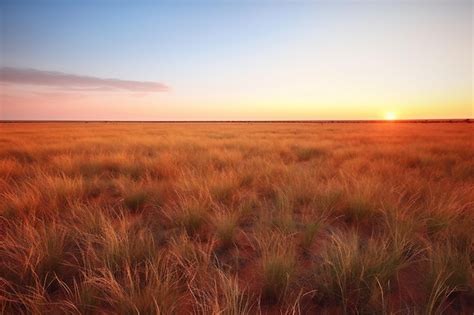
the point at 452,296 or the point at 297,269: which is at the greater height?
the point at 297,269

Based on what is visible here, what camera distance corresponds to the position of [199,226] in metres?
3.50

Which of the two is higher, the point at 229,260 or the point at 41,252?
the point at 41,252

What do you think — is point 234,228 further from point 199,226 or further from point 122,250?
point 122,250

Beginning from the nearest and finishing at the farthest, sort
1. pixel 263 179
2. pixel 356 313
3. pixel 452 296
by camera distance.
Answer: pixel 356 313 → pixel 452 296 → pixel 263 179

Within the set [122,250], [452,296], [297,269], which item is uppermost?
[122,250]

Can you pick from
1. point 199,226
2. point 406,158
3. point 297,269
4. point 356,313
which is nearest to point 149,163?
point 199,226

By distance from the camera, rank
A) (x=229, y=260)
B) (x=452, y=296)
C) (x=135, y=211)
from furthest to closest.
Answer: (x=135, y=211) → (x=229, y=260) → (x=452, y=296)

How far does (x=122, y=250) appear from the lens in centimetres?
259

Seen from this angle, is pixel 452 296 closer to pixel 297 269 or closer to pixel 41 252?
pixel 297 269

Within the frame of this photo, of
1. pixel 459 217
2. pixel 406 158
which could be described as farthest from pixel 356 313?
pixel 406 158

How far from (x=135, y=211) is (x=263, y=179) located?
276cm

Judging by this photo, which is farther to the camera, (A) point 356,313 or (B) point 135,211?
(B) point 135,211

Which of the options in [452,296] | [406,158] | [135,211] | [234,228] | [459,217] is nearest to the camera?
[452,296]

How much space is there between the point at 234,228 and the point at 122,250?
4.13 ft
